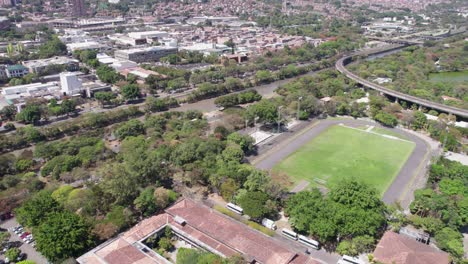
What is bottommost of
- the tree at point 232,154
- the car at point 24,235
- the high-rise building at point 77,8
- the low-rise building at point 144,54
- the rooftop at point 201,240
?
the car at point 24,235

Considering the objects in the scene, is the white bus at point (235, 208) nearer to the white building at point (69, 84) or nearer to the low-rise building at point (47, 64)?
the white building at point (69, 84)

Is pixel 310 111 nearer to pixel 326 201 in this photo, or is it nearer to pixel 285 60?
pixel 326 201

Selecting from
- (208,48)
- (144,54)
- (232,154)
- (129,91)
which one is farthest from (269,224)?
(208,48)

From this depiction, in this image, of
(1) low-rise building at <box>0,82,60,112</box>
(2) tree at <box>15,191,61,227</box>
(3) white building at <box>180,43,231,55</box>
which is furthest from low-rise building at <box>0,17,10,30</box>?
(2) tree at <box>15,191,61,227</box>

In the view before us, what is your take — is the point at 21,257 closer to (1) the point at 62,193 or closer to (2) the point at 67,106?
(1) the point at 62,193

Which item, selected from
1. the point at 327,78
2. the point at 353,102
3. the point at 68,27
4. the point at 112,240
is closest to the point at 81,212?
the point at 112,240

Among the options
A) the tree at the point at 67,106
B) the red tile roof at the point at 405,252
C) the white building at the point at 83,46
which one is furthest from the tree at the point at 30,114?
the red tile roof at the point at 405,252
